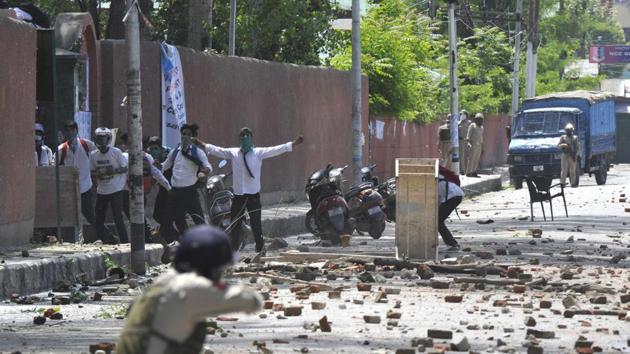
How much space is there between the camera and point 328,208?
2128 cm

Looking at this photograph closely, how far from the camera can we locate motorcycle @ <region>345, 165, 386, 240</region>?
2245 centimetres

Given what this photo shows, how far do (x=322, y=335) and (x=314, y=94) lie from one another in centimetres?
2176

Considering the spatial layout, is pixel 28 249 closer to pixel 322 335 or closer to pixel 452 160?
pixel 322 335

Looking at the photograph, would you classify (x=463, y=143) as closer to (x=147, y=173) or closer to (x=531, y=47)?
(x=531, y=47)

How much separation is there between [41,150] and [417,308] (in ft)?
30.2

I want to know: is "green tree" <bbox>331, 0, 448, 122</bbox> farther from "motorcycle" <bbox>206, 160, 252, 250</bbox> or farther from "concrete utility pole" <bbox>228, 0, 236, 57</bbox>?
"motorcycle" <bbox>206, 160, 252, 250</bbox>

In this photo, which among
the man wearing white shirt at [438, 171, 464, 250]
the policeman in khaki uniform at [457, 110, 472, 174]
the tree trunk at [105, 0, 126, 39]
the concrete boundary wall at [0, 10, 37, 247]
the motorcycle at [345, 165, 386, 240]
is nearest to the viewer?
the concrete boundary wall at [0, 10, 37, 247]

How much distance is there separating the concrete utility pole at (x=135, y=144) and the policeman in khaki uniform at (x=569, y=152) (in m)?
24.9

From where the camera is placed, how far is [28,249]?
58.6 feet

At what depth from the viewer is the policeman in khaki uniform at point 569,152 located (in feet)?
135

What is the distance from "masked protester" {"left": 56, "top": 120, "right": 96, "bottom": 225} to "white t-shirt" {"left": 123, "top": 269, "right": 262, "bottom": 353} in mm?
14317

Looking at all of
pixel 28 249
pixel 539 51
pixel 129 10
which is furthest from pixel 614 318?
pixel 539 51

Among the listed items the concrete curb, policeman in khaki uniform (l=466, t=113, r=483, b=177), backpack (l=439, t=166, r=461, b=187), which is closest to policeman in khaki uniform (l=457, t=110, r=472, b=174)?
policeman in khaki uniform (l=466, t=113, r=483, b=177)

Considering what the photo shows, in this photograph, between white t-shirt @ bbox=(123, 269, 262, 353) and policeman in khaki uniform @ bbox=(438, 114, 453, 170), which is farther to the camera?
policeman in khaki uniform @ bbox=(438, 114, 453, 170)
